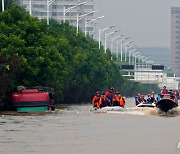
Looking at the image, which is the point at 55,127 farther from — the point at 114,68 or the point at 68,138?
the point at 114,68

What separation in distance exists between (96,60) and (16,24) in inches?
2020

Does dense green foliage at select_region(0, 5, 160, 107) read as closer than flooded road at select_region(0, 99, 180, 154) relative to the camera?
No

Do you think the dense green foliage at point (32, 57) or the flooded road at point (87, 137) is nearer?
the flooded road at point (87, 137)

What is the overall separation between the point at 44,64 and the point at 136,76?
11073cm

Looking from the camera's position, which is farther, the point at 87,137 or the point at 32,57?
the point at 32,57

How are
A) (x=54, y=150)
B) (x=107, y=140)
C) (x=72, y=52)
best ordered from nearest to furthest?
1. (x=54, y=150)
2. (x=107, y=140)
3. (x=72, y=52)

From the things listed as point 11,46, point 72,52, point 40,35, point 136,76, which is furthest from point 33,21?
point 136,76

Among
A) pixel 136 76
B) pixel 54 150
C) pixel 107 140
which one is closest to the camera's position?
pixel 54 150

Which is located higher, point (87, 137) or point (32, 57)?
point (32, 57)

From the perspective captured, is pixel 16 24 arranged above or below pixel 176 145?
above

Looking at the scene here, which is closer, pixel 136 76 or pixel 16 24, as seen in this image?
pixel 16 24

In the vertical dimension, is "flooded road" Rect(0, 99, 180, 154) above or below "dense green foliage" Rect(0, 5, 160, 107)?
below

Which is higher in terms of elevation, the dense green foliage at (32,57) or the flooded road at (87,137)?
the dense green foliage at (32,57)

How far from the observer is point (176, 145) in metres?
31.9
